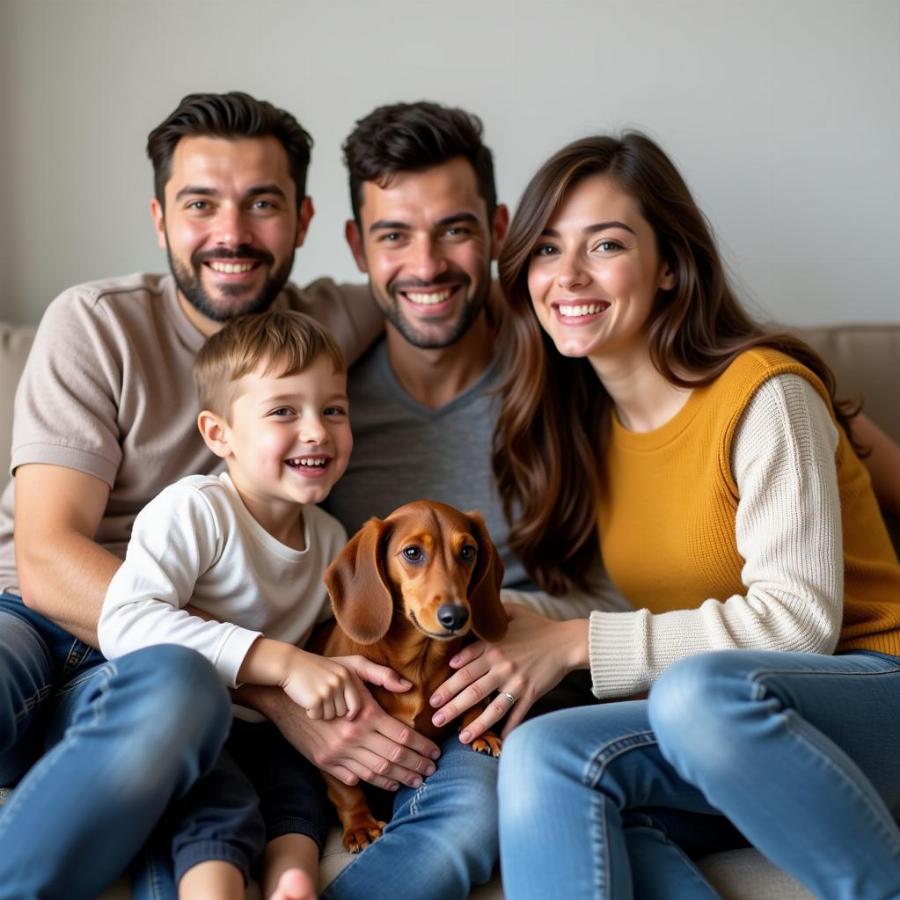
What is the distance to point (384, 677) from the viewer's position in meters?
1.87

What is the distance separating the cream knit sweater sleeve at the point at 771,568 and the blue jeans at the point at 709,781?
0.11m

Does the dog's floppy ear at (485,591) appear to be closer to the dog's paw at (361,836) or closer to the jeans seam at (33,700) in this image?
the dog's paw at (361,836)

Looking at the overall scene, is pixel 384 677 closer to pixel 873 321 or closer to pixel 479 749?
pixel 479 749

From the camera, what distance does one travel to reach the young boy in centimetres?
177

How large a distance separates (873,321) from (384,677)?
180 centimetres

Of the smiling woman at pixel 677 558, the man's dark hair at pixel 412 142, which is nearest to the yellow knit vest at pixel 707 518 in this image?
the smiling woman at pixel 677 558

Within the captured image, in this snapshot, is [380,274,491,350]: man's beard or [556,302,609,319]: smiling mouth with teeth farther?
[380,274,491,350]: man's beard

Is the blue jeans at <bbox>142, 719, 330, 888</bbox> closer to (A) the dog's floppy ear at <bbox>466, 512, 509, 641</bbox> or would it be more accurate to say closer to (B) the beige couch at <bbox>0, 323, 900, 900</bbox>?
(A) the dog's floppy ear at <bbox>466, 512, 509, 641</bbox>

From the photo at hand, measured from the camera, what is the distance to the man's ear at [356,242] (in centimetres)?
259

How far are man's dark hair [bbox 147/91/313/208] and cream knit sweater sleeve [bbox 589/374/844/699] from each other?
1.17 meters

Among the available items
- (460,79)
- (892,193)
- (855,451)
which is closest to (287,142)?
(460,79)

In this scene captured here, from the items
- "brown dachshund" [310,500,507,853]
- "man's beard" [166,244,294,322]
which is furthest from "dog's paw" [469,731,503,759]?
"man's beard" [166,244,294,322]

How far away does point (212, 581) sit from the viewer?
6.48 ft

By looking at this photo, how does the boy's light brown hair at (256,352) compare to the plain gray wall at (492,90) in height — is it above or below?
below
